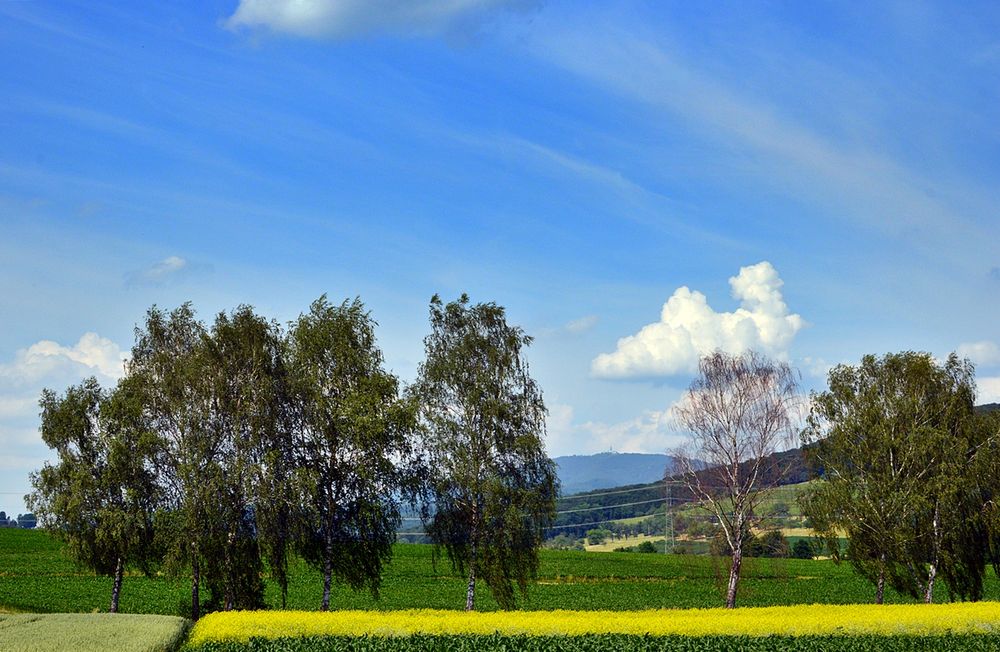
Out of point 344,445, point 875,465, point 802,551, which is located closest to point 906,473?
point 875,465

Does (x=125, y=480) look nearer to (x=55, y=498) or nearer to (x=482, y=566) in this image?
(x=55, y=498)

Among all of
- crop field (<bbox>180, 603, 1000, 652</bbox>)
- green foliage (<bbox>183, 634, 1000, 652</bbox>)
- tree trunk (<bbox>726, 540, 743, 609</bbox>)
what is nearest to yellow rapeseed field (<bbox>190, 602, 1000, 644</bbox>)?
crop field (<bbox>180, 603, 1000, 652</bbox>)

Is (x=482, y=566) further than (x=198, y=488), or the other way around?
(x=482, y=566)

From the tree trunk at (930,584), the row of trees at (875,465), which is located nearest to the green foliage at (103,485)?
the row of trees at (875,465)

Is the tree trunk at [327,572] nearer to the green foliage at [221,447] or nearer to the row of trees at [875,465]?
the green foliage at [221,447]

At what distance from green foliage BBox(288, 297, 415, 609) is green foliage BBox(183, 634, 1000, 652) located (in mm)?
13027

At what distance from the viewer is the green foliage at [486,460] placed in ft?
160

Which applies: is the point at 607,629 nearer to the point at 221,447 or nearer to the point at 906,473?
the point at 221,447

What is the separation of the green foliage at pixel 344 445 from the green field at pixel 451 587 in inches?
208

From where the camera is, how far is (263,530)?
46094 mm

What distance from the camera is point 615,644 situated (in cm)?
3212

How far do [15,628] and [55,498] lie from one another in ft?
29.3

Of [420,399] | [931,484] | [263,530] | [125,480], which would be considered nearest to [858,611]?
[931,484]

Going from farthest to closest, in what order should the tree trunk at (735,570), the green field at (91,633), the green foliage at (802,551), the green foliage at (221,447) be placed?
the green foliage at (802,551) < the tree trunk at (735,570) < the green foliage at (221,447) < the green field at (91,633)
